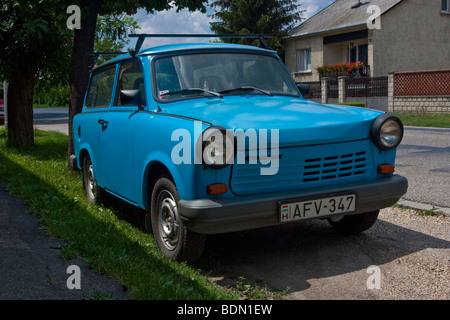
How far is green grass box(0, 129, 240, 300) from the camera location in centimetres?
361

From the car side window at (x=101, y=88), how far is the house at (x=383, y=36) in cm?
2515

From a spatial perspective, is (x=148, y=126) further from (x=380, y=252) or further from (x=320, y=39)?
(x=320, y=39)

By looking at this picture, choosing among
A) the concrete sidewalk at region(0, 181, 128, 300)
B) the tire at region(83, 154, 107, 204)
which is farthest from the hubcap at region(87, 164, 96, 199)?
the concrete sidewalk at region(0, 181, 128, 300)

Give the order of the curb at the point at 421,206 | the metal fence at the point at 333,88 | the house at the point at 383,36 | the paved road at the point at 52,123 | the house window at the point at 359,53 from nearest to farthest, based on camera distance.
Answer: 1. the curb at the point at 421,206
2. the paved road at the point at 52,123
3. the metal fence at the point at 333,88
4. the house at the point at 383,36
5. the house window at the point at 359,53

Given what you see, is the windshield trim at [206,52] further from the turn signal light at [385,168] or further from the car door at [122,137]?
the turn signal light at [385,168]

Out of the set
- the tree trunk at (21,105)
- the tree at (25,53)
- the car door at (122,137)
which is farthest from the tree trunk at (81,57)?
the tree trunk at (21,105)

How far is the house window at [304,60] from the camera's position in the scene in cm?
3578

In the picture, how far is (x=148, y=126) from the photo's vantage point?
14.9 ft

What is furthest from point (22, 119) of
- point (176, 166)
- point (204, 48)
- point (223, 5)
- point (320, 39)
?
point (223, 5)

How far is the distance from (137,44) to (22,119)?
28.3 ft

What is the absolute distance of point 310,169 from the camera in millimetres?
4117

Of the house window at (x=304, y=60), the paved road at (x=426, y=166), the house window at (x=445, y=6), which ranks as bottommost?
the paved road at (x=426, y=166)

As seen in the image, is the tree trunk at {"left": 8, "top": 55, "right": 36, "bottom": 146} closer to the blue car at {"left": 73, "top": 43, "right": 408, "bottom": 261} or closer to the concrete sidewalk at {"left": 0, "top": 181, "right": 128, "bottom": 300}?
the blue car at {"left": 73, "top": 43, "right": 408, "bottom": 261}

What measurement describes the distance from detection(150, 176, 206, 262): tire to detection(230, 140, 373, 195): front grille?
0.53 meters
